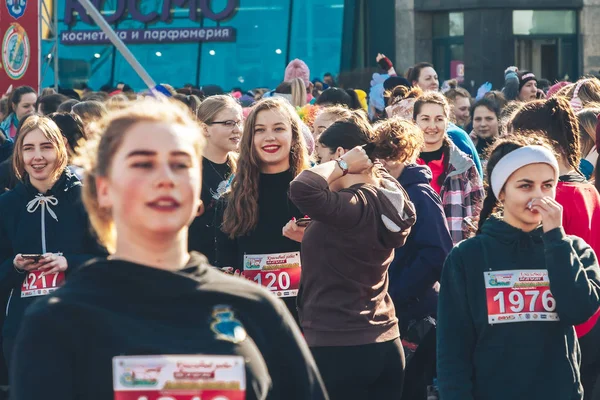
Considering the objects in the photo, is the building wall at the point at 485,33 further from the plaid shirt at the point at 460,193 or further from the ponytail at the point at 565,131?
the ponytail at the point at 565,131

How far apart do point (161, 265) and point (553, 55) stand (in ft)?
95.5

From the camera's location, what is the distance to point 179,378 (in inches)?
87.4

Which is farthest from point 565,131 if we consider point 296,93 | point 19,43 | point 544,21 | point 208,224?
point 544,21

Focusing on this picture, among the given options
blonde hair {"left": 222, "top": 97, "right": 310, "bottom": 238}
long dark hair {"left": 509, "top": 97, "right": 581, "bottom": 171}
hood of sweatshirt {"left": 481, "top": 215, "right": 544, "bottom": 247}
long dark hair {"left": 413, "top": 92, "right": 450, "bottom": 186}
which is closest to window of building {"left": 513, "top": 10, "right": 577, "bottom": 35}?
long dark hair {"left": 413, "top": 92, "right": 450, "bottom": 186}

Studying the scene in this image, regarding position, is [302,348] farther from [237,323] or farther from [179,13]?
[179,13]

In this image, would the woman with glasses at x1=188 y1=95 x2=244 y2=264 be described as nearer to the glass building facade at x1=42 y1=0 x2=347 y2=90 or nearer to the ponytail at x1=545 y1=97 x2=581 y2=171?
the ponytail at x1=545 y1=97 x2=581 y2=171

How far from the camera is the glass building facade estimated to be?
1107 inches

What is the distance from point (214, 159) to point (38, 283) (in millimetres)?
1298

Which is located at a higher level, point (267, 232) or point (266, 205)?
point (266, 205)

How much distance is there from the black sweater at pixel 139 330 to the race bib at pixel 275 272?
317cm

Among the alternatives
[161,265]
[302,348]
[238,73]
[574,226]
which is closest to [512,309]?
[574,226]

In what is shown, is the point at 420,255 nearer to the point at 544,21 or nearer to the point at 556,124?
the point at 556,124

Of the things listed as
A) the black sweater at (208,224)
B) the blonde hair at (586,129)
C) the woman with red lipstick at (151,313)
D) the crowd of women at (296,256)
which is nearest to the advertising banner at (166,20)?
the crowd of women at (296,256)

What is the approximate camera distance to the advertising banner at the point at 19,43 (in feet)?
46.5
